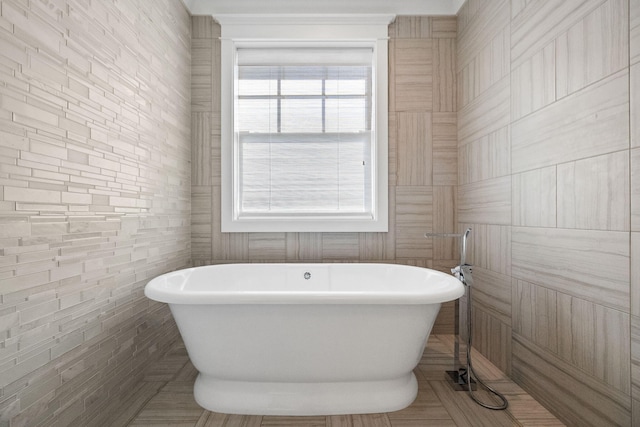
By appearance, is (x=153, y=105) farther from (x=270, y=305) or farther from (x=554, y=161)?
(x=554, y=161)

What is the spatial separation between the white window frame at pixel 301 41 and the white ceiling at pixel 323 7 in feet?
0.17

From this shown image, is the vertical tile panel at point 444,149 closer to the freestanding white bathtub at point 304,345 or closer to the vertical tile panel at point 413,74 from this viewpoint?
the vertical tile panel at point 413,74

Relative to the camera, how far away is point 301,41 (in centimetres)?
250

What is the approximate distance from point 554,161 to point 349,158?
4.43 feet

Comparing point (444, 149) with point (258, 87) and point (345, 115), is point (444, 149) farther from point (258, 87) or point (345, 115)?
point (258, 87)

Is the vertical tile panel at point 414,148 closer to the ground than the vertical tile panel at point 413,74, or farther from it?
closer to the ground

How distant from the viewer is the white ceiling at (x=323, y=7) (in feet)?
8.05

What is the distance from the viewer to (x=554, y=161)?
152cm

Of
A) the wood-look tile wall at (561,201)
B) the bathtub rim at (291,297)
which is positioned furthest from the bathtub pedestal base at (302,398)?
the wood-look tile wall at (561,201)

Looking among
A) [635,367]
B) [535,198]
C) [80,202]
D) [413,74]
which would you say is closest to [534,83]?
[535,198]

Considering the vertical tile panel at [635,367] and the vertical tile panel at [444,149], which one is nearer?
the vertical tile panel at [635,367]

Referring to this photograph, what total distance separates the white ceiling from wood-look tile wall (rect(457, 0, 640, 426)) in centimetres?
35

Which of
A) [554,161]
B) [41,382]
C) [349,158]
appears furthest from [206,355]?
[554,161]

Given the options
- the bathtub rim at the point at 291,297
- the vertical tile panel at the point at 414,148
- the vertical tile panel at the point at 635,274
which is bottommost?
the bathtub rim at the point at 291,297
